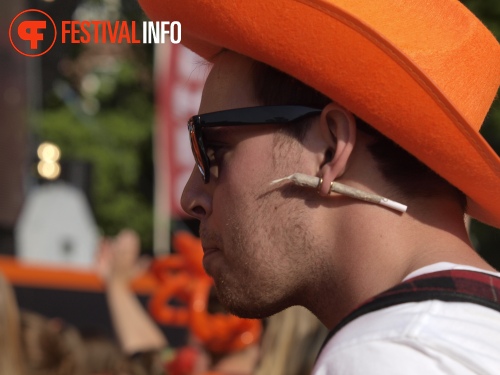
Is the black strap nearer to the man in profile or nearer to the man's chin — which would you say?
the man in profile

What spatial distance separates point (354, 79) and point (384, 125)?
0.33 ft

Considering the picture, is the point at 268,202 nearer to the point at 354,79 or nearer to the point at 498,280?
the point at 354,79

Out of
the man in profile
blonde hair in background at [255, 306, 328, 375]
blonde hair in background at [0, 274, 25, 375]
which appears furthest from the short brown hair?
blonde hair in background at [0, 274, 25, 375]

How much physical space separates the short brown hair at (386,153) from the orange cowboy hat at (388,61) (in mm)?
45

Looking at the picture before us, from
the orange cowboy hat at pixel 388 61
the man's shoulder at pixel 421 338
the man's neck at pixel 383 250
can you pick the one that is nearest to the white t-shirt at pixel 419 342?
the man's shoulder at pixel 421 338

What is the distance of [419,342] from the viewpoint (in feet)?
4.33

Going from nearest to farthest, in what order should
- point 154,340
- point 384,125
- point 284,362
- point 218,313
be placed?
point 384,125
point 284,362
point 218,313
point 154,340

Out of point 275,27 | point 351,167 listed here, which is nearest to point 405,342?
point 351,167

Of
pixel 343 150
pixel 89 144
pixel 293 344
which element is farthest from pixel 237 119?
pixel 89 144

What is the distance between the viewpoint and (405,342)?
133 cm

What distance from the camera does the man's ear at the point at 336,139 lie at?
167cm

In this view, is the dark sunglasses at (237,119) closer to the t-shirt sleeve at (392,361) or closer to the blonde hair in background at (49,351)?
the t-shirt sleeve at (392,361)

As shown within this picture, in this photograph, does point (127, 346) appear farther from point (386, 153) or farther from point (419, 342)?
point (419, 342)

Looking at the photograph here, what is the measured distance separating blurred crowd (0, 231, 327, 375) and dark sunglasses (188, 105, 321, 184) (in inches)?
87.1
